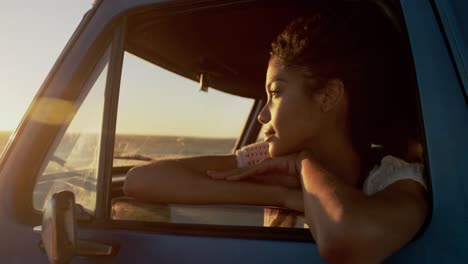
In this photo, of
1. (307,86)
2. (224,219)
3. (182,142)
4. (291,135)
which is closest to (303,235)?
(224,219)

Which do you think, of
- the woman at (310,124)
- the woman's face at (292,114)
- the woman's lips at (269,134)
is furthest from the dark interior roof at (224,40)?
the woman's lips at (269,134)

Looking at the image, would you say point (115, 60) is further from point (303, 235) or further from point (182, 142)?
point (182, 142)

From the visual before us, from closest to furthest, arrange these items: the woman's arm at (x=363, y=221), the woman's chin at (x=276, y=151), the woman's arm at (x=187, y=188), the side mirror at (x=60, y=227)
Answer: the woman's arm at (x=363, y=221) < the side mirror at (x=60, y=227) < the woman's arm at (x=187, y=188) < the woman's chin at (x=276, y=151)

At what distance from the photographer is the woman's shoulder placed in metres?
1.46

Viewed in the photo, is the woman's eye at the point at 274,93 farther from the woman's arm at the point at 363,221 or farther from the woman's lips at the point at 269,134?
the woman's arm at the point at 363,221

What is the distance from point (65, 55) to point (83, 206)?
0.49 m

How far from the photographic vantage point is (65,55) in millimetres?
1784

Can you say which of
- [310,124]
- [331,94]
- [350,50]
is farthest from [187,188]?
[350,50]

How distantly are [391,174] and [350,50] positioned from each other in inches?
18.4

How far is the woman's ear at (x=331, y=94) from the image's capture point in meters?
1.82

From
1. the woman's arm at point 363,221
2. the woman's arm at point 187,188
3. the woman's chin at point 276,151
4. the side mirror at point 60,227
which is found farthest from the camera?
the woman's chin at point 276,151

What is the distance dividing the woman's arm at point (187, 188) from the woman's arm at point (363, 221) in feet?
1.02

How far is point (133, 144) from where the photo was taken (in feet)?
7.77

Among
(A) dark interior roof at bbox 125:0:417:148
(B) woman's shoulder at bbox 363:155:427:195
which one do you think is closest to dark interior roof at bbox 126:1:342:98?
(A) dark interior roof at bbox 125:0:417:148
